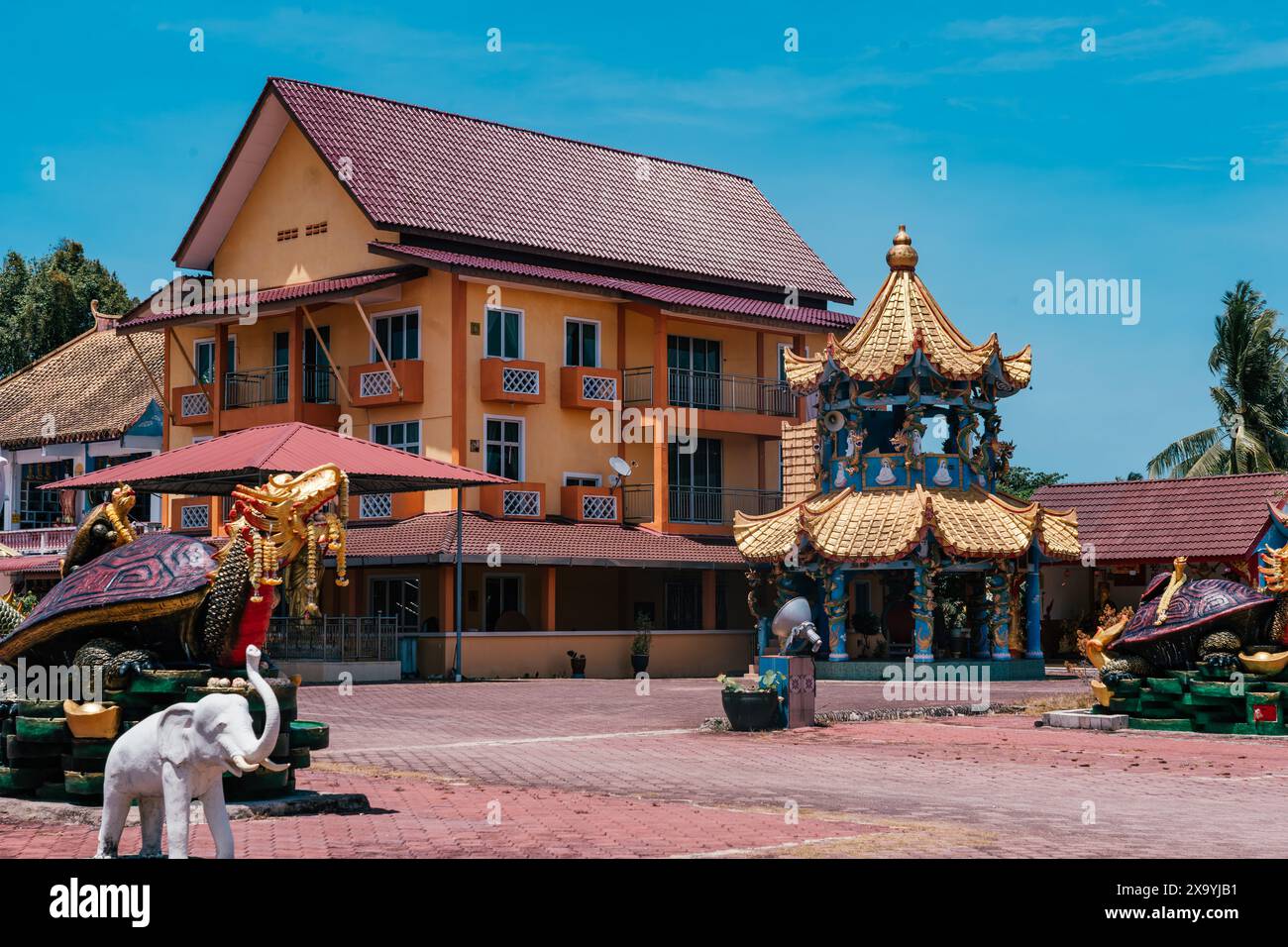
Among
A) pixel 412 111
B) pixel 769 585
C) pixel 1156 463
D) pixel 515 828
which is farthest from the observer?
pixel 1156 463

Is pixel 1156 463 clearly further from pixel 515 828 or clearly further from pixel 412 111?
pixel 515 828

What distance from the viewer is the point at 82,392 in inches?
2062

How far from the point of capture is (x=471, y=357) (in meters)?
40.1

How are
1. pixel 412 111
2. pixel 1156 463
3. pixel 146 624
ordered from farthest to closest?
pixel 1156 463 < pixel 412 111 < pixel 146 624

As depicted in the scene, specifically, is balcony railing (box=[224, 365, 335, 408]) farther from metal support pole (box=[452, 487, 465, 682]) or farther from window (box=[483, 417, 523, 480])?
metal support pole (box=[452, 487, 465, 682])

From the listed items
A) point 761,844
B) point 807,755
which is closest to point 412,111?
point 807,755

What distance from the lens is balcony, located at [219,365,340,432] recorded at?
1679 inches

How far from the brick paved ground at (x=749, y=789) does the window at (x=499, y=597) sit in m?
14.1

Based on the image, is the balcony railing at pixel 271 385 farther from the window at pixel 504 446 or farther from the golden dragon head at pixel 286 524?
the golden dragon head at pixel 286 524

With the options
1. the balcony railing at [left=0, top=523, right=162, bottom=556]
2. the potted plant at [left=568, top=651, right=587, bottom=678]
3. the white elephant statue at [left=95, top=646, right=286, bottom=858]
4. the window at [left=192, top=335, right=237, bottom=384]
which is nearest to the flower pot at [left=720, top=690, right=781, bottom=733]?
the white elephant statue at [left=95, top=646, right=286, bottom=858]

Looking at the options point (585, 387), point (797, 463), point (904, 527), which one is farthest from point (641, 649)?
point (904, 527)

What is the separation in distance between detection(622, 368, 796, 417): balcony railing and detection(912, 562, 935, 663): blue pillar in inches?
423

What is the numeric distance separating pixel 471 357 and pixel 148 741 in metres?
30.4

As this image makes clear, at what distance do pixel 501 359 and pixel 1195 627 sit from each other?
70.3ft
